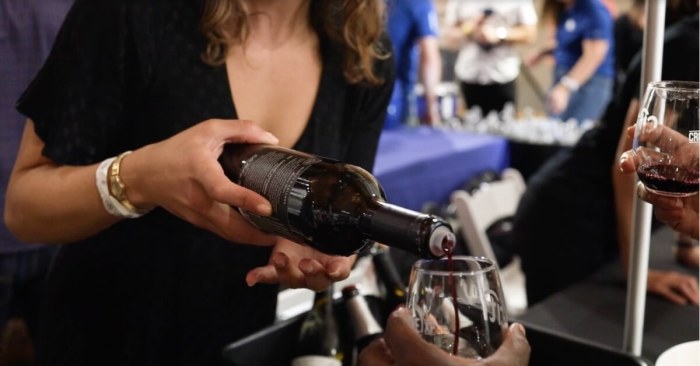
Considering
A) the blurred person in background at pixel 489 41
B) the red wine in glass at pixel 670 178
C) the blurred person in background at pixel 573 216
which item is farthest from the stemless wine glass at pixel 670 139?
the blurred person in background at pixel 489 41

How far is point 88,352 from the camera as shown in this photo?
1.04 m

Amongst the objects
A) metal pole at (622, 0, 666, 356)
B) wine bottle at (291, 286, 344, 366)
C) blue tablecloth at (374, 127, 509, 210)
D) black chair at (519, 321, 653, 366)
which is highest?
metal pole at (622, 0, 666, 356)

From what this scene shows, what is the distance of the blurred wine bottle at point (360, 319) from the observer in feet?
2.97

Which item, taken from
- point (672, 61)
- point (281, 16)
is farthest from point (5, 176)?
point (672, 61)

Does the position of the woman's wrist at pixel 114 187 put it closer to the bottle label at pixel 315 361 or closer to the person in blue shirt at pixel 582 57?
the bottle label at pixel 315 361

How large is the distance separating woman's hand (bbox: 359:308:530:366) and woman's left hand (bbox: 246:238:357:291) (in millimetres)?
129

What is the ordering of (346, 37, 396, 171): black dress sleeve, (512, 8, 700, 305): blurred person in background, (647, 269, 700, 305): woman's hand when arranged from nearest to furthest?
1. (346, 37, 396, 171): black dress sleeve
2. (647, 269, 700, 305): woman's hand
3. (512, 8, 700, 305): blurred person in background

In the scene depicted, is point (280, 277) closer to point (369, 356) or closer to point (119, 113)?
point (369, 356)

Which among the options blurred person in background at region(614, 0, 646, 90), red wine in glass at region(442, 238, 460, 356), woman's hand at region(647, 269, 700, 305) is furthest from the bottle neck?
blurred person in background at region(614, 0, 646, 90)

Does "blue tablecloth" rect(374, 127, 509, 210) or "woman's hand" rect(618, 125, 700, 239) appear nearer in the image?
"woman's hand" rect(618, 125, 700, 239)

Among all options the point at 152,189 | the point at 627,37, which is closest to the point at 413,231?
the point at 152,189

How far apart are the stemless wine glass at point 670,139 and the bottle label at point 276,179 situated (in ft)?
0.99

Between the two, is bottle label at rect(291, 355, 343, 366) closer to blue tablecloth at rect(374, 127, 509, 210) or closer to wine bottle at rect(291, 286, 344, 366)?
wine bottle at rect(291, 286, 344, 366)

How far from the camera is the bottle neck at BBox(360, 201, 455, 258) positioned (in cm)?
56
